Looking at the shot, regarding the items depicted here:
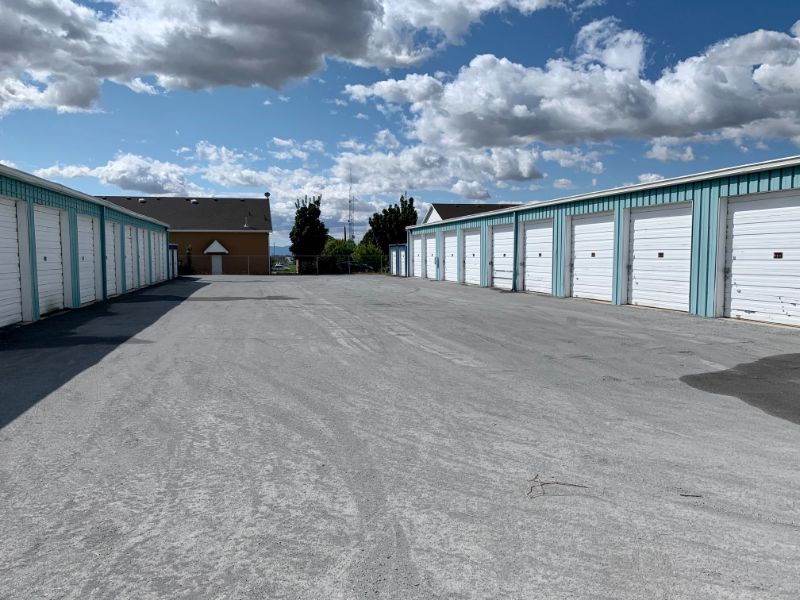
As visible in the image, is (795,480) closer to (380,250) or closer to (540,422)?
(540,422)

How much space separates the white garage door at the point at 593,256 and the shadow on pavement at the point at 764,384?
34.6ft

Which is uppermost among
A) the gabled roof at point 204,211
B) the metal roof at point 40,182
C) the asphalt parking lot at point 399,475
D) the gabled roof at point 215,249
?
the gabled roof at point 204,211

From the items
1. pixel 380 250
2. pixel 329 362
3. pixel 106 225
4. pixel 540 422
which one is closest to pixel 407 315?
pixel 329 362

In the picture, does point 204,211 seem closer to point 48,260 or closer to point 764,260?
point 48,260

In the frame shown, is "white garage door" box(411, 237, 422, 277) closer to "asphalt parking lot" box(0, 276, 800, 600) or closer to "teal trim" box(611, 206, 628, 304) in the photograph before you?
"teal trim" box(611, 206, 628, 304)

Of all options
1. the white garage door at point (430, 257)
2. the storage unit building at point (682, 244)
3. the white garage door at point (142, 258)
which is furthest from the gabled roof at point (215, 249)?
the storage unit building at point (682, 244)

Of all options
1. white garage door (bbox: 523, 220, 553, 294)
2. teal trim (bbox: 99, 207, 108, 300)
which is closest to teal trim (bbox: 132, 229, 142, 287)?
teal trim (bbox: 99, 207, 108, 300)

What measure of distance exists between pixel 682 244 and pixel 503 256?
12078mm

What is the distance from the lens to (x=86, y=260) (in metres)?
19.8

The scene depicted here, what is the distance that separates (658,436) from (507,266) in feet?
73.6

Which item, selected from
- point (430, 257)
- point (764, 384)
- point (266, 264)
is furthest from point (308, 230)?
point (764, 384)

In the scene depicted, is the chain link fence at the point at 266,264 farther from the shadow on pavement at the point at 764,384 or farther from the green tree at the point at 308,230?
the shadow on pavement at the point at 764,384

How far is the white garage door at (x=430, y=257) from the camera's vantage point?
125ft

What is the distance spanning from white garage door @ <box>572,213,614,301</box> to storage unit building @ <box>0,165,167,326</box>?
16840 millimetres
